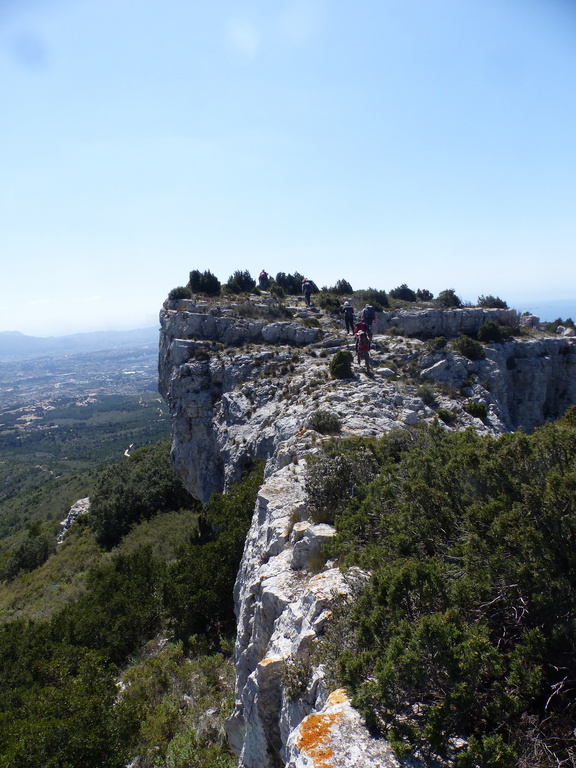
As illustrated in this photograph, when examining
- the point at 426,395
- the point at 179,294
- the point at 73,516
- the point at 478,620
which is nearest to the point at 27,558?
the point at 73,516

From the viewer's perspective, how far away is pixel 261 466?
16422 mm

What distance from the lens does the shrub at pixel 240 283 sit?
117 feet

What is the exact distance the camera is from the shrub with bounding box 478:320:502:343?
24812mm

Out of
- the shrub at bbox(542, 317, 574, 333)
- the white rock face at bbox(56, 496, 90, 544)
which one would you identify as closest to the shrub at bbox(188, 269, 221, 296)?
the white rock face at bbox(56, 496, 90, 544)

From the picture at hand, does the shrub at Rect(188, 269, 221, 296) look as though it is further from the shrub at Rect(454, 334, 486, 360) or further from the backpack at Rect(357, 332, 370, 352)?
the shrub at Rect(454, 334, 486, 360)

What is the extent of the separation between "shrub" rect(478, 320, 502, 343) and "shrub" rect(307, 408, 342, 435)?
48.1 feet

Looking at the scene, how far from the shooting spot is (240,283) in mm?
36062

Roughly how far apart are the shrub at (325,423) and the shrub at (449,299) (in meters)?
21.8

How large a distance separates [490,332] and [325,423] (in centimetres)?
1575

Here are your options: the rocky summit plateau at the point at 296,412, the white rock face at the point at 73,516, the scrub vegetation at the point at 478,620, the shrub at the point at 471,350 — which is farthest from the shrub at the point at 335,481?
the white rock face at the point at 73,516

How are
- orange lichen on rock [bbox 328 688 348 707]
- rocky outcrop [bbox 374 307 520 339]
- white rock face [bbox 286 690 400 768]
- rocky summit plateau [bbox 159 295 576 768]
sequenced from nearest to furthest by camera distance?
white rock face [bbox 286 690 400 768]
orange lichen on rock [bbox 328 688 348 707]
rocky summit plateau [bbox 159 295 576 768]
rocky outcrop [bbox 374 307 520 339]

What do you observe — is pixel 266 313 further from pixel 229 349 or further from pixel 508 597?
pixel 508 597

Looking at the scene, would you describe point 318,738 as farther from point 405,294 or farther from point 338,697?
point 405,294

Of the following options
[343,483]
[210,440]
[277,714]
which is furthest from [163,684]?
[210,440]
